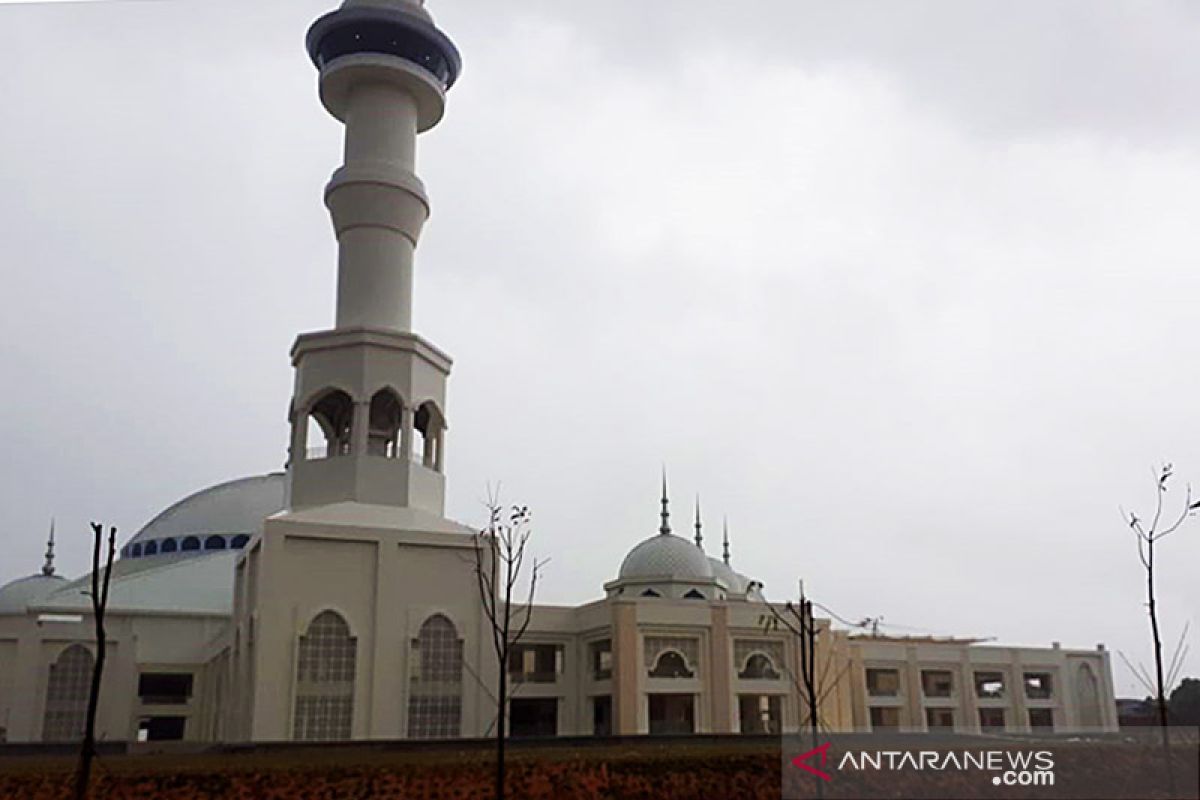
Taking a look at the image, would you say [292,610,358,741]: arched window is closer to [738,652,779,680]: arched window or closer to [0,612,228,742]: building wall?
[0,612,228,742]: building wall

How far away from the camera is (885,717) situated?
4384 cm

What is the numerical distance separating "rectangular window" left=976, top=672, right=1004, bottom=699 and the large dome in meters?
29.1

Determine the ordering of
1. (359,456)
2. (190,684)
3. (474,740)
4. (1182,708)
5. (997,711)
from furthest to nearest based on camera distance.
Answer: (1182,708)
(997,711)
(190,684)
(359,456)
(474,740)

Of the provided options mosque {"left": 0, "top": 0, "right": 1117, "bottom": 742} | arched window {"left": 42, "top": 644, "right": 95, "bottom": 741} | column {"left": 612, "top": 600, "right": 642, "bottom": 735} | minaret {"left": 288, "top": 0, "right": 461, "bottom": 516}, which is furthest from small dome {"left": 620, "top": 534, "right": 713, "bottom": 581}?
arched window {"left": 42, "top": 644, "right": 95, "bottom": 741}

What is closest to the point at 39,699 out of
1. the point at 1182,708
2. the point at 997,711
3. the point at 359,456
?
the point at 359,456

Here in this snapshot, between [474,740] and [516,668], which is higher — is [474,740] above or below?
below

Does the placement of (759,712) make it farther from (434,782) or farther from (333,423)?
(434,782)

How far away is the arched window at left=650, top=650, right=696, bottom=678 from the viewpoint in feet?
114

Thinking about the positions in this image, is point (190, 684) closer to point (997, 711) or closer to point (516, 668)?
point (516, 668)

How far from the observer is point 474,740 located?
2823 cm

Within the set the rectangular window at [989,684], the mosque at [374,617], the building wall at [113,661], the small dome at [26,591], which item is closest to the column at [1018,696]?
the rectangular window at [989,684]

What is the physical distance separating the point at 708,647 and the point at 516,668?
634cm

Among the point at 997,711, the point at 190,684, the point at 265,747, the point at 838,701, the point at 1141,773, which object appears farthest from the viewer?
the point at 997,711

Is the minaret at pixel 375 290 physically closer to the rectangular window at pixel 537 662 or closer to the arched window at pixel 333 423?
the arched window at pixel 333 423
